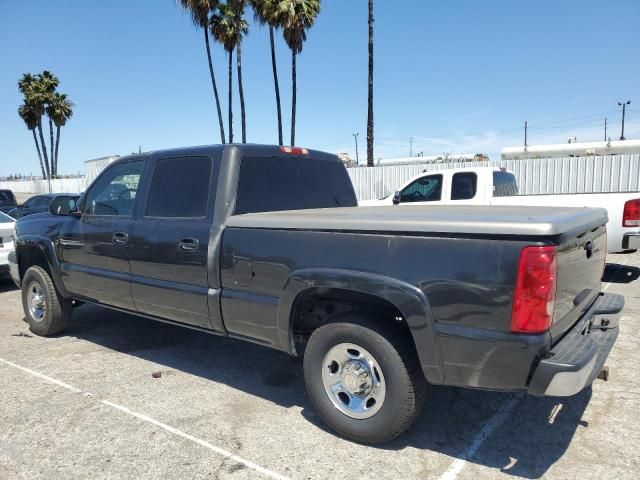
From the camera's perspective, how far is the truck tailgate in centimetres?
263

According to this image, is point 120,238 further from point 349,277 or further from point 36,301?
point 349,277

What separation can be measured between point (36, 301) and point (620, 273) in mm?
8566

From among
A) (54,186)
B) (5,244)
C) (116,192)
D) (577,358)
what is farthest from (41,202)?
(54,186)

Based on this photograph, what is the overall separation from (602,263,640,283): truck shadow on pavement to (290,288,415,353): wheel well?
19.8ft

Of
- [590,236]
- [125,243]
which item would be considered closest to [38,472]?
[125,243]

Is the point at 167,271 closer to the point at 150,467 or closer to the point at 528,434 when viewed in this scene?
the point at 150,467

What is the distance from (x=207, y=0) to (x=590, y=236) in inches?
1062

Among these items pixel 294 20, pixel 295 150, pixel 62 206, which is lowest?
pixel 62 206

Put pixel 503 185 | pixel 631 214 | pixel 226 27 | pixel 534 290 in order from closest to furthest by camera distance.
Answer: pixel 534 290 < pixel 631 214 < pixel 503 185 < pixel 226 27

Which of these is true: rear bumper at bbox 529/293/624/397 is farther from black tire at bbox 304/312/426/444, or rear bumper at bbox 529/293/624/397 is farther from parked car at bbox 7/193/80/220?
parked car at bbox 7/193/80/220

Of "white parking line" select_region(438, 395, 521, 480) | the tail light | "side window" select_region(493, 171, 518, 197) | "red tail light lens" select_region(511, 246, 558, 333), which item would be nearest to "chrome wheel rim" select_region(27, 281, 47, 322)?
"white parking line" select_region(438, 395, 521, 480)

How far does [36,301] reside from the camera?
18.2ft

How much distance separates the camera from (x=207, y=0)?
25922 mm

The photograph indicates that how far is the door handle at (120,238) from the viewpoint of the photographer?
4297 mm
